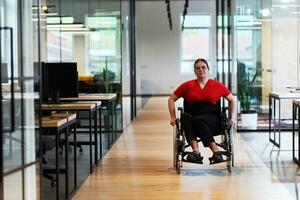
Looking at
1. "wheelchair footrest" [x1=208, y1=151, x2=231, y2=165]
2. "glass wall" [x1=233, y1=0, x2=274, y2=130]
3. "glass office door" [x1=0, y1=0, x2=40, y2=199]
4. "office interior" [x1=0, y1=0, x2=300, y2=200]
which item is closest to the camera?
"glass office door" [x1=0, y1=0, x2=40, y2=199]

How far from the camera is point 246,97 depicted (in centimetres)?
980

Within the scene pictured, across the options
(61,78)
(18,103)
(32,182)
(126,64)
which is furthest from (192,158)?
(126,64)

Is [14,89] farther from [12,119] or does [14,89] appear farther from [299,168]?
[299,168]

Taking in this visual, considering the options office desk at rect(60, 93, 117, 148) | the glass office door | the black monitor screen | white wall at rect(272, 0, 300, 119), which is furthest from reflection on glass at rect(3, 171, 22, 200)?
white wall at rect(272, 0, 300, 119)

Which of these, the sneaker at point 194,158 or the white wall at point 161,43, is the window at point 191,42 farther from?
the sneaker at point 194,158

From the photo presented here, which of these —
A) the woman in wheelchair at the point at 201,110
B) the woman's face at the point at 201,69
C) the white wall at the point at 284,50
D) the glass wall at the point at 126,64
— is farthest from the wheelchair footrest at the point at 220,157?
the glass wall at the point at 126,64

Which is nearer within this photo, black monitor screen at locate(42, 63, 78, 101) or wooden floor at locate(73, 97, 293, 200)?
wooden floor at locate(73, 97, 293, 200)

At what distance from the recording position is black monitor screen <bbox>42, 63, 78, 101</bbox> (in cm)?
592

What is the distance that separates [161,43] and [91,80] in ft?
44.4

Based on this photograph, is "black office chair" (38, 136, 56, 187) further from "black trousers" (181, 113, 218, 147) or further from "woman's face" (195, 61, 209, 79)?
"woman's face" (195, 61, 209, 79)

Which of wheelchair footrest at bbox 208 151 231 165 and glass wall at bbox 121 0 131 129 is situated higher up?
glass wall at bbox 121 0 131 129

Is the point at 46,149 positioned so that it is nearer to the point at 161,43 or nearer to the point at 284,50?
the point at 284,50

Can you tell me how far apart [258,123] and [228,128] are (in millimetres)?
3824

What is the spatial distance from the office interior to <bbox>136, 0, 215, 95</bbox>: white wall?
9401 millimetres
